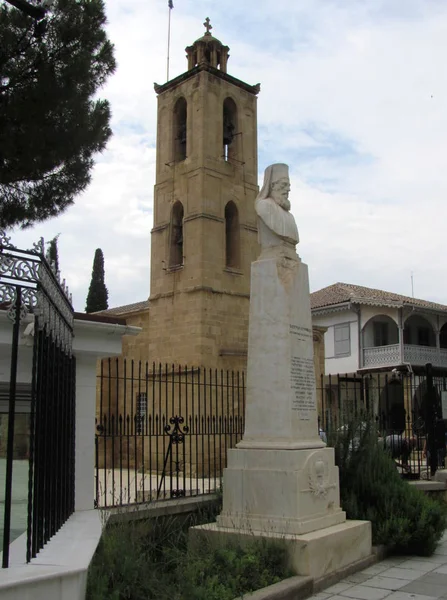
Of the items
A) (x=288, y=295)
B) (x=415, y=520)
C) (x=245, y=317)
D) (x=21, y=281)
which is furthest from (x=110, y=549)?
(x=245, y=317)

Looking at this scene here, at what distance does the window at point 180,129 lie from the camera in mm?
23859

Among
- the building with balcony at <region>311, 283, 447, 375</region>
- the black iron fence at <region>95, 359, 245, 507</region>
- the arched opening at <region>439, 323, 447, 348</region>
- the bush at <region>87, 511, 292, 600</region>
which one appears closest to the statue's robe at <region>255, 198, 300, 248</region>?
the black iron fence at <region>95, 359, 245, 507</region>

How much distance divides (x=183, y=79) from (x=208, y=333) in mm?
9598

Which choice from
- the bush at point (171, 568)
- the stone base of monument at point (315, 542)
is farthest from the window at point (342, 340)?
the bush at point (171, 568)

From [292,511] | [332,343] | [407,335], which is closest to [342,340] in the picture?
[332,343]

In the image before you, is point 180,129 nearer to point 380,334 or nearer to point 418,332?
point 380,334

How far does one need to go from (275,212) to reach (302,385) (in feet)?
7.11

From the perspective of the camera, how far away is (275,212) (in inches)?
318

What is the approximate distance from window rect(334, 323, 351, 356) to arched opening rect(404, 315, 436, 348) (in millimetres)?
2994

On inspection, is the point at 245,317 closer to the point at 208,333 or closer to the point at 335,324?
the point at 208,333

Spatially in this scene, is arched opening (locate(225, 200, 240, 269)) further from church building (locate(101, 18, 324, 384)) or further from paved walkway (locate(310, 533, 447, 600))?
paved walkway (locate(310, 533, 447, 600))

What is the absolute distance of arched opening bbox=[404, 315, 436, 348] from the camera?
33.0 metres

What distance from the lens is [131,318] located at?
82.6ft

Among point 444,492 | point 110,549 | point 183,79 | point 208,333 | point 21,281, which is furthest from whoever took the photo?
point 183,79
